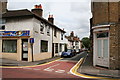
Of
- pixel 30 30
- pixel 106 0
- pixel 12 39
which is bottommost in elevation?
pixel 12 39

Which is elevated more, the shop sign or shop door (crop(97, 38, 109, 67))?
the shop sign

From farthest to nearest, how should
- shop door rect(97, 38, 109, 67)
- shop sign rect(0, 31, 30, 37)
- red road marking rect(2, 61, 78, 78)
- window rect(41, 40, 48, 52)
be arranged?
window rect(41, 40, 48, 52), shop sign rect(0, 31, 30, 37), shop door rect(97, 38, 109, 67), red road marking rect(2, 61, 78, 78)

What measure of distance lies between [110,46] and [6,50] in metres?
12.1

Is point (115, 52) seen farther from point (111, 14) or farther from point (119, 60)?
point (111, 14)

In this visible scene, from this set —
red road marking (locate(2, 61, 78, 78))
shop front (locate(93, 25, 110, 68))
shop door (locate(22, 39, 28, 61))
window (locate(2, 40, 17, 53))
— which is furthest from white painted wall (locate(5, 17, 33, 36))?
shop front (locate(93, 25, 110, 68))

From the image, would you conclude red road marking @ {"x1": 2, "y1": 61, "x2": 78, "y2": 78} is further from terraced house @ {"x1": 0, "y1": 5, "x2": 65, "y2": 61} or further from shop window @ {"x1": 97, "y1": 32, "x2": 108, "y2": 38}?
terraced house @ {"x1": 0, "y1": 5, "x2": 65, "y2": 61}

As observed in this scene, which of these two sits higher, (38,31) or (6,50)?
(38,31)

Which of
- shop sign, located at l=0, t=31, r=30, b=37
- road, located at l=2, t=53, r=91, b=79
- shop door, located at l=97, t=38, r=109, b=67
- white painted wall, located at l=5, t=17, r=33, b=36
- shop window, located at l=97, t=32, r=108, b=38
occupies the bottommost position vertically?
road, located at l=2, t=53, r=91, b=79

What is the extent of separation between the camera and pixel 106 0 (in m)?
10.8

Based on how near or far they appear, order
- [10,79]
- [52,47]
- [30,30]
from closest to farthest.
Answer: [10,79], [30,30], [52,47]

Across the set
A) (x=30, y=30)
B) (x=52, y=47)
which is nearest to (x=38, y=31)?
(x=30, y=30)

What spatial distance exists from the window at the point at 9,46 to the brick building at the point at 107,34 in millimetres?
9558

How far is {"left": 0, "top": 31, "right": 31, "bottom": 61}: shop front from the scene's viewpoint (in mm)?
14734

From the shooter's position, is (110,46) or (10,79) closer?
(10,79)
